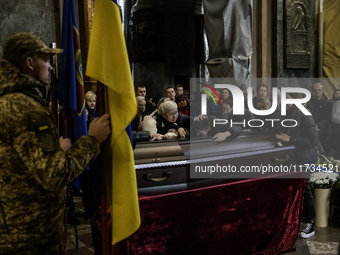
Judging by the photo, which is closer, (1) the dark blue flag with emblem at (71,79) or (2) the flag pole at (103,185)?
(2) the flag pole at (103,185)

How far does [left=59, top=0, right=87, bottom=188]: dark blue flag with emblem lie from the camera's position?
2549 mm

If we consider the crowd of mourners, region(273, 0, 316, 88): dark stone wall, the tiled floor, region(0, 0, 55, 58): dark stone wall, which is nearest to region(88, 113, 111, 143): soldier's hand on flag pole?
the crowd of mourners

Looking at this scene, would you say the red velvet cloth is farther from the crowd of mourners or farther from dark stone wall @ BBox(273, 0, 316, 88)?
dark stone wall @ BBox(273, 0, 316, 88)

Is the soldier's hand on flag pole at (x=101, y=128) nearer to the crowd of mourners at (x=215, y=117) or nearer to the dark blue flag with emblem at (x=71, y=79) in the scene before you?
the dark blue flag with emblem at (x=71, y=79)

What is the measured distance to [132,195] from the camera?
86.4 inches

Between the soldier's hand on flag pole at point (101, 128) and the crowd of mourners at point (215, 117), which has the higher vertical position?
the soldier's hand on flag pole at point (101, 128)

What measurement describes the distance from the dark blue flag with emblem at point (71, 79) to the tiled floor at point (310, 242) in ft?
6.03

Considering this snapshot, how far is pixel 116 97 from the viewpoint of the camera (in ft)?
7.07

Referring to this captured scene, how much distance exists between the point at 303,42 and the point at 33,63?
823cm

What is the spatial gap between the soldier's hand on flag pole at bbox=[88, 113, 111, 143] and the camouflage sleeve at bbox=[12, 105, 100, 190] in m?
0.24

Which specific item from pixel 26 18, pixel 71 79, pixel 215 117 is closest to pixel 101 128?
pixel 71 79

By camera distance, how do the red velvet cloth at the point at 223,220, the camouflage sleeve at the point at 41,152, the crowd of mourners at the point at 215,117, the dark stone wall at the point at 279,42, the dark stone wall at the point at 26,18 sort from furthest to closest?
the dark stone wall at the point at 279,42 → the dark stone wall at the point at 26,18 → the crowd of mourners at the point at 215,117 → the red velvet cloth at the point at 223,220 → the camouflage sleeve at the point at 41,152

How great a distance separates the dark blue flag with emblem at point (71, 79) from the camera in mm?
2549

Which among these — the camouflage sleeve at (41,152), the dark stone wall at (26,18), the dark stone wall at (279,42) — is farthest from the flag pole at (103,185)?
the dark stone wall at (279,42)
